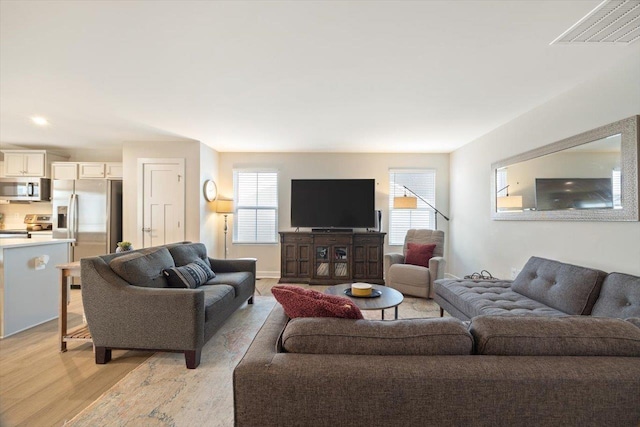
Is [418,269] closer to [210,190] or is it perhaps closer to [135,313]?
[135,313]

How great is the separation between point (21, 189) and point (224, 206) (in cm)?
351

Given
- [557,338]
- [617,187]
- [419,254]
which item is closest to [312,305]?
[557,338]

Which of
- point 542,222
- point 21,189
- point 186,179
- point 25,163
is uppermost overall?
point 25,163

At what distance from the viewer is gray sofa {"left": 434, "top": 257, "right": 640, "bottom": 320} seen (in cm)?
197

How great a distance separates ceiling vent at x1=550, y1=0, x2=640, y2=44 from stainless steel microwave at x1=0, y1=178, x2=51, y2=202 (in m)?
7.26

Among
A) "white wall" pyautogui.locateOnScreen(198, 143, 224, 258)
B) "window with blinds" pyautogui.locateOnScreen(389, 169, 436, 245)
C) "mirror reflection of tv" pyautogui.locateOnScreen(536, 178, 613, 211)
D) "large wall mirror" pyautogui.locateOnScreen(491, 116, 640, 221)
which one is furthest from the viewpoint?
"window with blinds" pyautogui.locateOnScreen(389, 169, 436, 245)

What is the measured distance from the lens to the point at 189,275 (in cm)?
296

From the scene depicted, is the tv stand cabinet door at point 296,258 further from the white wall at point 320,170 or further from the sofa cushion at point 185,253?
the sofa cushion at point 185,253

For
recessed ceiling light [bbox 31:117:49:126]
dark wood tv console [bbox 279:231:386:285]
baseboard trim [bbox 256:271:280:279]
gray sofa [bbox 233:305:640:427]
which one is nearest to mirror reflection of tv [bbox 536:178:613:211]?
gray sofa [bbox 233:305:640:427]

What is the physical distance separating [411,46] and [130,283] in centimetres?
288

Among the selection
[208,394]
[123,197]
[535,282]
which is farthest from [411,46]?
[123,197]

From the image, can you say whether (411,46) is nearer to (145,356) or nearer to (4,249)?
(145,356)

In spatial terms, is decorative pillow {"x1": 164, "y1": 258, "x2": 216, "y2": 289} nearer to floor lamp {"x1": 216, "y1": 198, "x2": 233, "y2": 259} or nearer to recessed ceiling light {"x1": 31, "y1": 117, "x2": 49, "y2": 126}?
floor lamp {"x1": 216, "y1": 198, "x2": 233, "y2": 259}

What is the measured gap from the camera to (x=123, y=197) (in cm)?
475
